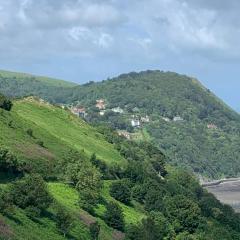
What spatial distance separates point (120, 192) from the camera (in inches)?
4205

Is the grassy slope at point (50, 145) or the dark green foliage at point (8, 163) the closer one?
the grassy slope at point (50, 145)

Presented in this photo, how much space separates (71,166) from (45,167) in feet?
14.5

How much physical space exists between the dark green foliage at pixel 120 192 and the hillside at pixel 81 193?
0.16m

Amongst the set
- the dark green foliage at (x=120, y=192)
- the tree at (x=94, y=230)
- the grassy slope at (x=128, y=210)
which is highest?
the dark green foliage at (x=120, y=192)

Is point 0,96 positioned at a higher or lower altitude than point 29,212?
higher

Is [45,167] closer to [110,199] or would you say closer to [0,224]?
[110,199]

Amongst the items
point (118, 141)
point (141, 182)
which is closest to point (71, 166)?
point (141, 182)

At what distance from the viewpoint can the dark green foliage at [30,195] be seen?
77250mm

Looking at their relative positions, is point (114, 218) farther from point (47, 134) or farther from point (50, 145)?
point (47, 134)

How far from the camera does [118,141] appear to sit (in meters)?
173

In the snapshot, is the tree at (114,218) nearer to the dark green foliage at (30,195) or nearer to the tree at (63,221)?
the dark green foliage at (30,195)

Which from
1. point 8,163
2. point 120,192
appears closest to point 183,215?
point 120,192

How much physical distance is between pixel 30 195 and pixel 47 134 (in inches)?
2226

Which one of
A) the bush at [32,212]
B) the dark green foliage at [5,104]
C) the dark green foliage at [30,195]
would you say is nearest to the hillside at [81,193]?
the dark green foliage at [30,195]
